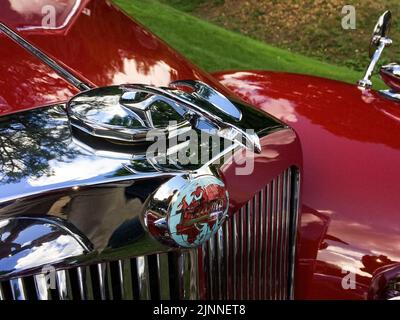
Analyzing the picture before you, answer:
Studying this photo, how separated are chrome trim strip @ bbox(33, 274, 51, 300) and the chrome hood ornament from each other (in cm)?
30

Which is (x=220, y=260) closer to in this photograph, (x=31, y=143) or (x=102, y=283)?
(x=102, y=283)

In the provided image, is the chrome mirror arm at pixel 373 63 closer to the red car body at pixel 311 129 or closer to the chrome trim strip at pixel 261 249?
the red car body at pixel 311 129

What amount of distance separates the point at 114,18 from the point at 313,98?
838mm

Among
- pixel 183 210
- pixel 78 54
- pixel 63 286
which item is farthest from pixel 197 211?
pixel 78 54

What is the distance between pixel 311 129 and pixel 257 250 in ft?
1.86

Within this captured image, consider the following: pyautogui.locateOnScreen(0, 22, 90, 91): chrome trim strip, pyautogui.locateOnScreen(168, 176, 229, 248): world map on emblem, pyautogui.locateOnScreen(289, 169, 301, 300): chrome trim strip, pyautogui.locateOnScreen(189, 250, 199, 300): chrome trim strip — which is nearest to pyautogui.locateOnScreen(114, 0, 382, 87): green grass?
pyautogui.locateOnScreen(0, 22, 90, 91): chrome trim strip

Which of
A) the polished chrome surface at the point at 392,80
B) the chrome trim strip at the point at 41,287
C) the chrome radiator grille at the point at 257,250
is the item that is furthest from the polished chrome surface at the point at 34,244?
the polished chrome surface at the point at 392,80

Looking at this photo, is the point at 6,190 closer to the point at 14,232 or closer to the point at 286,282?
the point at 14,232

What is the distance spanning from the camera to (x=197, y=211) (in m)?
1.18

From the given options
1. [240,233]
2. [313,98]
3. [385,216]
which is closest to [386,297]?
[385,216]

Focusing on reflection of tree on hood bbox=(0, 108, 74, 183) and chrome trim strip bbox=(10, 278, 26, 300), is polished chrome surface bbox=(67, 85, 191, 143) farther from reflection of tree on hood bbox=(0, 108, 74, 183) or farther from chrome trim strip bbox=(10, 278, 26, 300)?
chrome trim strip bbox=(10, 278, 26, 300)

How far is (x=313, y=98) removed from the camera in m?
2.27

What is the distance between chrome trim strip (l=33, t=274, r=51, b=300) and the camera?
1115 millimetres

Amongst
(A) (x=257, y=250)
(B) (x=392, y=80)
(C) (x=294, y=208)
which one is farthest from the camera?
(B) (x=392, y=80)
